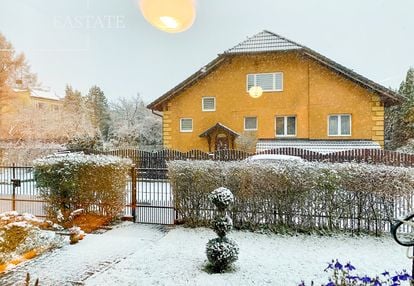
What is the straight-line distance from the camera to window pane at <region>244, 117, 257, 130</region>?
7.56 m

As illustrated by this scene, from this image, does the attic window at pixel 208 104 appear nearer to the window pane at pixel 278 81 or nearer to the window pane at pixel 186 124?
the window pane at pixel 186 124

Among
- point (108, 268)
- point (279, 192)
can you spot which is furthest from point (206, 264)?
point (279, 192)

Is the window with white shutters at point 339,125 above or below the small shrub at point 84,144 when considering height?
above

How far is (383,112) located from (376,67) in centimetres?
423

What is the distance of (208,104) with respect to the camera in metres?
7.98

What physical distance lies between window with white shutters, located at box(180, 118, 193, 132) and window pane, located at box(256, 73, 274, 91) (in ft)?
7.01

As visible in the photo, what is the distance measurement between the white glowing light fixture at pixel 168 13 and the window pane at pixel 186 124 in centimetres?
553

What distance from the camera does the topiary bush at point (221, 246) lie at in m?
2.03

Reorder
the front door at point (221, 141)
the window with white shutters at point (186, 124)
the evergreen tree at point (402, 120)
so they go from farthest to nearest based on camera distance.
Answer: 1. the window with white shutters at point (186, 124)
2. the front door at point (221, 141)
3. the evergreen tree at point (402, 120)

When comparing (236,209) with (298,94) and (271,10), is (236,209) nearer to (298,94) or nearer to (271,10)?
(271,10)

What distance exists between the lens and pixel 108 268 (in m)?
2.08

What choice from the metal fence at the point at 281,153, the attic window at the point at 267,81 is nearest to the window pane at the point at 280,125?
the attic window at the point at 267,81

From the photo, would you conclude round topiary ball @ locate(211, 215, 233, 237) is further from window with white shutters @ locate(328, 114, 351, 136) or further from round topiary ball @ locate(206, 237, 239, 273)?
window with white shutters @ locate(328, 114, 351, 136)

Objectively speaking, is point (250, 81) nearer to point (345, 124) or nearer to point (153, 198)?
point (345, 124)
